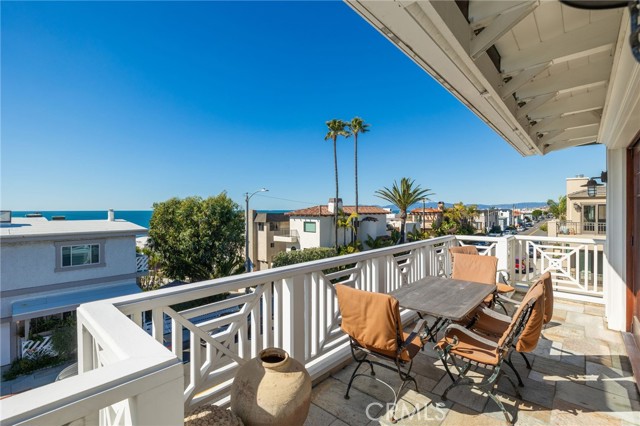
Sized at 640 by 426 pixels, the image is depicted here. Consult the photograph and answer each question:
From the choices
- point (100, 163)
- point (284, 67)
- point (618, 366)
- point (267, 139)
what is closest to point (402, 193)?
point (284, 67)

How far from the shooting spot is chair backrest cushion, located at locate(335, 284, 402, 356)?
6.78 feet

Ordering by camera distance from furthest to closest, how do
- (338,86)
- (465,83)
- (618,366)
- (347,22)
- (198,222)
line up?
(338,86) → (198,222) → (347,22) → (618,366) → (465,83)

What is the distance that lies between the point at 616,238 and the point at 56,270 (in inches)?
691

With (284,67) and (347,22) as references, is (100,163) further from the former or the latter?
(347,22)

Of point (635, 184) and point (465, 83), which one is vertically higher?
point (465, 83)

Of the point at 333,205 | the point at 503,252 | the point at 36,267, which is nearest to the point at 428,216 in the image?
the point at 333,205

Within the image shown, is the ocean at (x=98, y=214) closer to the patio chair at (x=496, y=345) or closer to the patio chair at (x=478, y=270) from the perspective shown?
the patio chair at (x=478, y=270)

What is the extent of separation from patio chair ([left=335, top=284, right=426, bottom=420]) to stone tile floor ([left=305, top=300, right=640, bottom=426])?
0.53ft

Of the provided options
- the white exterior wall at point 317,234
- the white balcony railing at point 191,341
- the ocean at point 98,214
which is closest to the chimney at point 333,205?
the white exterior wall at point 317,234

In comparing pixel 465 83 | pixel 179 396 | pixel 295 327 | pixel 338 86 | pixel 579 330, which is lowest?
pixel 579 330

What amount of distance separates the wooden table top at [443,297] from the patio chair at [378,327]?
0.21 m

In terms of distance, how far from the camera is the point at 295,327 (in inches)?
91.8

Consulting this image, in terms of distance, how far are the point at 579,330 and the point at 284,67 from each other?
20353 millimetres

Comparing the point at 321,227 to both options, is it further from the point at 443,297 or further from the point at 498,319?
the point at 498,319
